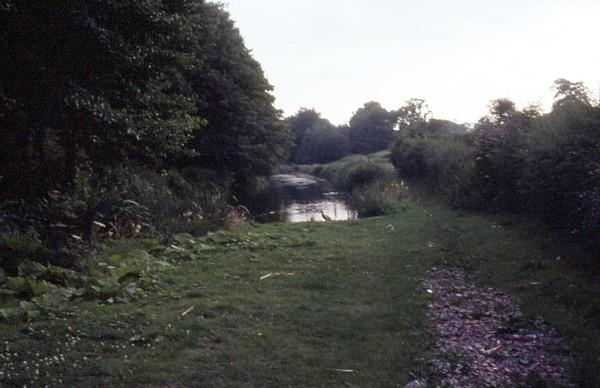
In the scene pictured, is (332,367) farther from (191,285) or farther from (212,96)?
(212,96)

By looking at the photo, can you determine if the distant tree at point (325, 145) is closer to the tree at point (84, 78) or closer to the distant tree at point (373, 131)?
the distant tree at point (373, 131)

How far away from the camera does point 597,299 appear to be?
739cm

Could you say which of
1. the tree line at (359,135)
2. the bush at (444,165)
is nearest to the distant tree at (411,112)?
the tree line at (359,135)

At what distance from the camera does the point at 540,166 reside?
475 inches

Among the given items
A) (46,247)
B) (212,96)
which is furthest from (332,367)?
(212,96)

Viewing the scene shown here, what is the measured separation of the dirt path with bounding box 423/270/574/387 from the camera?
17.8 ft

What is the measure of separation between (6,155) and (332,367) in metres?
11.4

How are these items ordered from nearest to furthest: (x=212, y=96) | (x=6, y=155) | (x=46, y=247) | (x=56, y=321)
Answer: (x=56, y=321)
(x=46, y=247)
(x=6, y=155)
(x=212, y=96)

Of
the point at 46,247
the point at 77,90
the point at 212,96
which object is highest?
the point at 212,96

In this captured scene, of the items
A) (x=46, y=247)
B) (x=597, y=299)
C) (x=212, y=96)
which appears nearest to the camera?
(x=597, y=299)

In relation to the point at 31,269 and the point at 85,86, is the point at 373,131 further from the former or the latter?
the point at 31,269

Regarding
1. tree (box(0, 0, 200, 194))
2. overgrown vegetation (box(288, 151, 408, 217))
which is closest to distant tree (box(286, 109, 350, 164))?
overgrown vegetation (box(288, 151, 408, 217))

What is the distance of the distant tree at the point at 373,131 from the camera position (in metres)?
97.7

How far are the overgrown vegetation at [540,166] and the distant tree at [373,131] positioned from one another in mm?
72821
